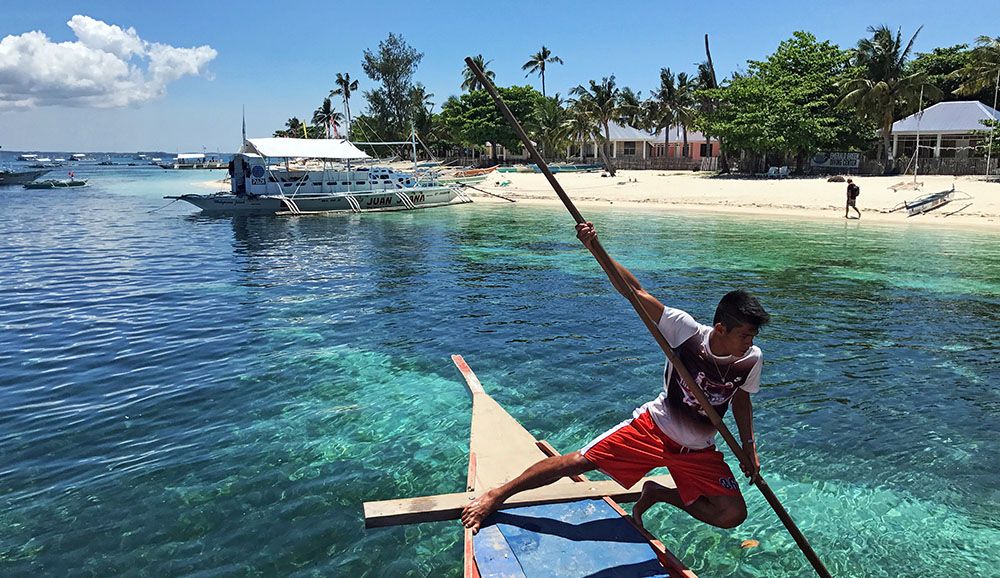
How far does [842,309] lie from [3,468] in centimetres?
1503

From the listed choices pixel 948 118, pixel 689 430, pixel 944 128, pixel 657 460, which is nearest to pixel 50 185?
pixel 657 460

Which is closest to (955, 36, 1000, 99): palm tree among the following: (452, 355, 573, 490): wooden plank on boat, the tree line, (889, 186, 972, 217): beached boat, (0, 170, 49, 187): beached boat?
the tree line

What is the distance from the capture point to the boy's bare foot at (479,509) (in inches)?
179

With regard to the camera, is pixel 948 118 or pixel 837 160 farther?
pixel 837 160

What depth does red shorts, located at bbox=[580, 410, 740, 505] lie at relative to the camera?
14.1ft

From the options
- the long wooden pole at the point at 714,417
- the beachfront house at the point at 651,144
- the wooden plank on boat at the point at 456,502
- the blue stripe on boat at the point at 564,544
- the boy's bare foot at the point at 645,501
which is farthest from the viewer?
the beachfront house at the point at 651,144

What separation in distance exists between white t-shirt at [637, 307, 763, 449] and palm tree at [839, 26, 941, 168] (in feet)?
150

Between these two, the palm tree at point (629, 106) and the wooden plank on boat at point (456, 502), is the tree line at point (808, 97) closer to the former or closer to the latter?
the palm tree at point (629, 106)

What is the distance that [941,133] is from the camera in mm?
45531

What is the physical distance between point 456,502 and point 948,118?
179ft

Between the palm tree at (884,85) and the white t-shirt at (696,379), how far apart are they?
4558cm

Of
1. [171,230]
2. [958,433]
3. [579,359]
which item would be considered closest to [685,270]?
[579,359]

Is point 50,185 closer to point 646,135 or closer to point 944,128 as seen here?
point 646,135

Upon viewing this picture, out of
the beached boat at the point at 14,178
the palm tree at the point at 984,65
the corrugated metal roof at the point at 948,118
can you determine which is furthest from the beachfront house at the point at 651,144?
the beached boat at the point at 14,178
